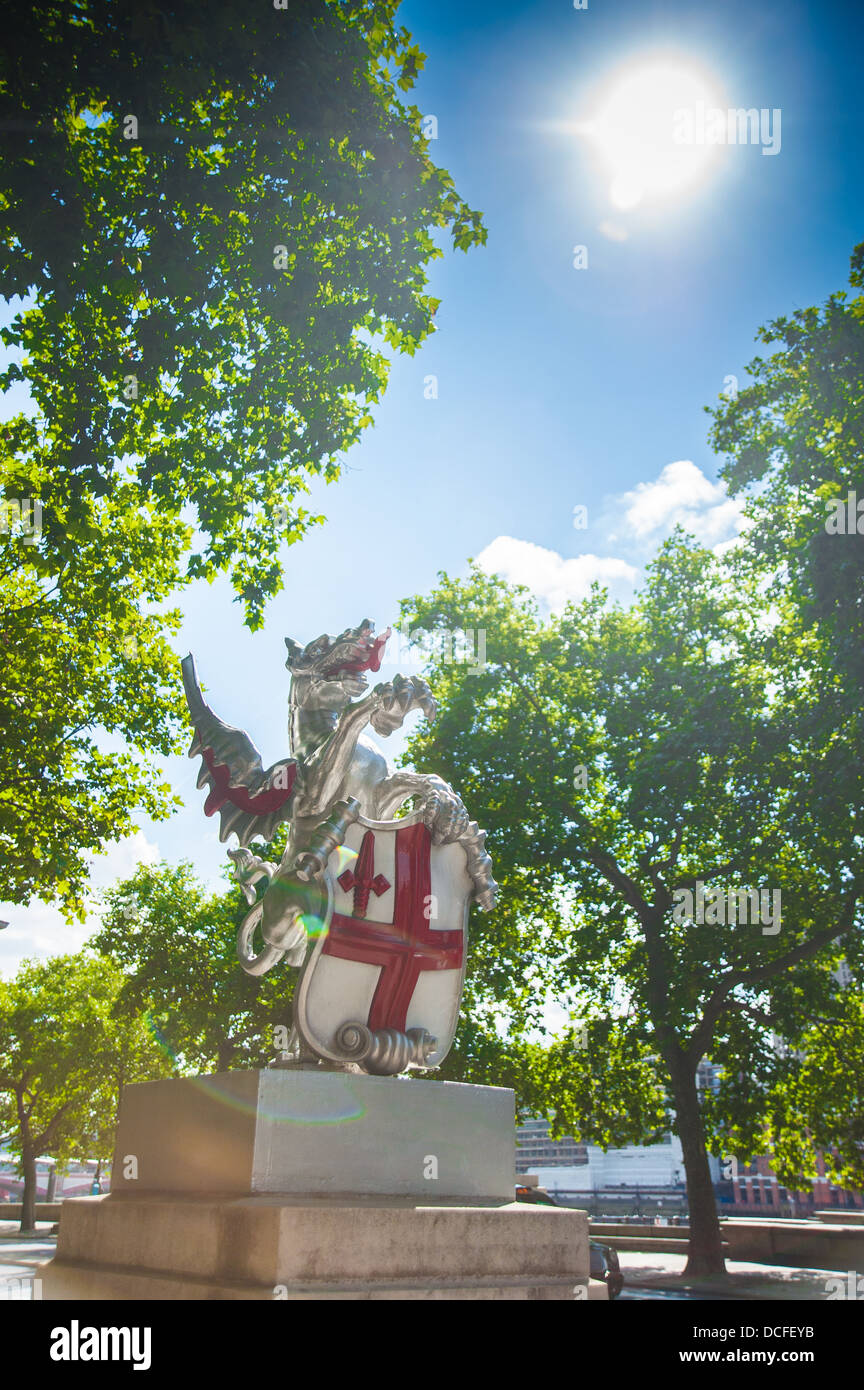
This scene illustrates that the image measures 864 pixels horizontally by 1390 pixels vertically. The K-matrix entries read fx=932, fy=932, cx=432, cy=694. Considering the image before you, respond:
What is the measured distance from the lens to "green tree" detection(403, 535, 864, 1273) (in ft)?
58.0

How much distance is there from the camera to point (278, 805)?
538 cm

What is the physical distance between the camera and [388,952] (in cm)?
474

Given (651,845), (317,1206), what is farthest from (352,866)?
(651,845)

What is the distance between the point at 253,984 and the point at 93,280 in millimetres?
23213

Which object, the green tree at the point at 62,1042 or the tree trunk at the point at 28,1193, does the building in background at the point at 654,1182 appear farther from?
the tree trunk at the point at 28,1193

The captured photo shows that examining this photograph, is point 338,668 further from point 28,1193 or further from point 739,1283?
point 28,1193

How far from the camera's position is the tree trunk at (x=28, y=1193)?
115ft

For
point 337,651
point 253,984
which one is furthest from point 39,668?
point 253,984

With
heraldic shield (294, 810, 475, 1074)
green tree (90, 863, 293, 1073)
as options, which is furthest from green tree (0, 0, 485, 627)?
green tree (90, 863, 293, 1073)

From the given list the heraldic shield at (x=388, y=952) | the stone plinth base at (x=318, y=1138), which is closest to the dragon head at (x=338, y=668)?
the heraldic shield at (x=388, y=952)

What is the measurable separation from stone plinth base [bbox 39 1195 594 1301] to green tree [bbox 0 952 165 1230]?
114 ft

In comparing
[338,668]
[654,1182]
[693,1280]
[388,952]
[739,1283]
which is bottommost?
[654,1182]

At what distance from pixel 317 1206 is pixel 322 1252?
158 mm
